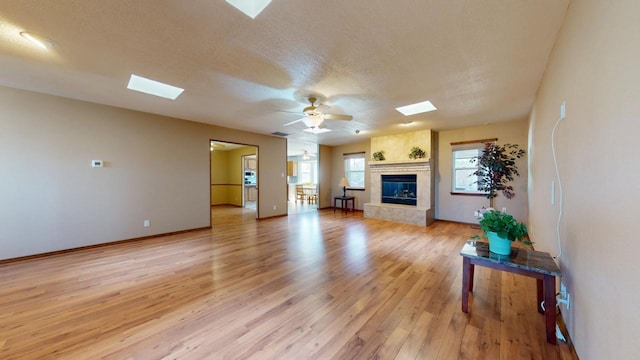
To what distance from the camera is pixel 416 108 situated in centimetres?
421

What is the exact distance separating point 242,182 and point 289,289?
24.2 ft

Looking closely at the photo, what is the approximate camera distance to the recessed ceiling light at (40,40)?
2.02 meters

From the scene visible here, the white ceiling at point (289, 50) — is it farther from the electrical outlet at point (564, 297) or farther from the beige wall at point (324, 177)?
the beige wall at point (324, 177)

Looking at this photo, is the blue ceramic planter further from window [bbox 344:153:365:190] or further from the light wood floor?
window [bbox 344:153:365:190]

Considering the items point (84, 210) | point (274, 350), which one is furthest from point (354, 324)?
point (84, 210)

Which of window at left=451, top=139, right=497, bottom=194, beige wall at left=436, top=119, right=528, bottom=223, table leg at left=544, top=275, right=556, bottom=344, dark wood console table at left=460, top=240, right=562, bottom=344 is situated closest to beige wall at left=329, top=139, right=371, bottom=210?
beige wall at left=436, top=119, right=528, bottom=223

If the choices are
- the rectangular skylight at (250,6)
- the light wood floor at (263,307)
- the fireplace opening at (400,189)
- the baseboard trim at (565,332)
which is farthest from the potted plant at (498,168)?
the rectangular skylight at (250,6)

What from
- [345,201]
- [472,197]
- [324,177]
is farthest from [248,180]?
[472,197]

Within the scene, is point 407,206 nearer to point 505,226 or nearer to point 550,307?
point 505,226

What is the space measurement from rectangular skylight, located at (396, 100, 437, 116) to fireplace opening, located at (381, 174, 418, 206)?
234cm

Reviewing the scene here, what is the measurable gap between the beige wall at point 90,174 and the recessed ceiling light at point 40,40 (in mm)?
1984

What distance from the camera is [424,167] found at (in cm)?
590

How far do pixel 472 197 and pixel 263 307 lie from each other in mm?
5751

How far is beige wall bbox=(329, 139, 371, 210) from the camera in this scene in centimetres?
784
